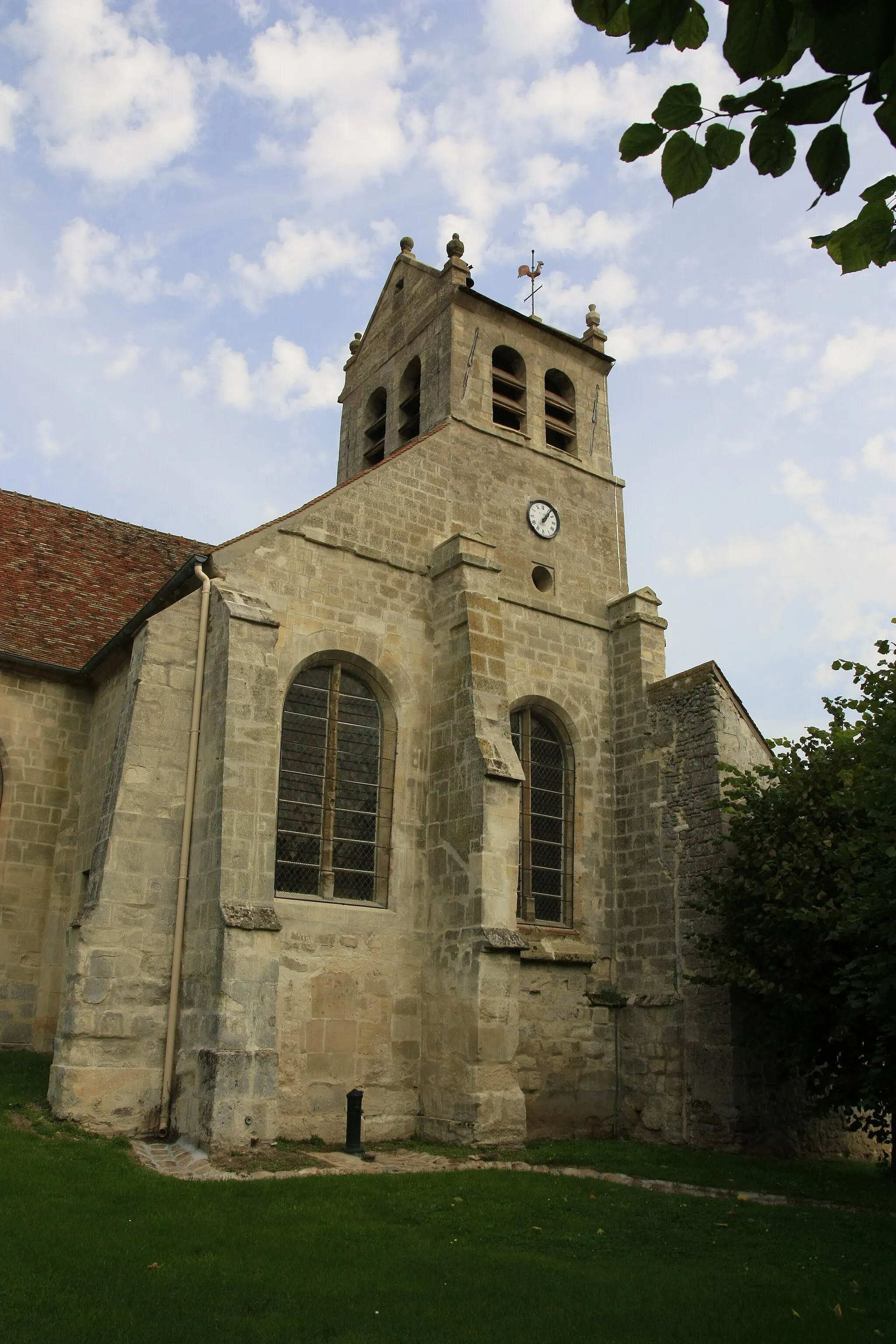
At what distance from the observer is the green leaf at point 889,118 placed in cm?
300

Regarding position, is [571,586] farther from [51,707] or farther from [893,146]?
[893,146]

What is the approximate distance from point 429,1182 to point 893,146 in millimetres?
9048

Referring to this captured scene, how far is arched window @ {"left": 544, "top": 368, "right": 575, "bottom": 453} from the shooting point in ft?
59.0

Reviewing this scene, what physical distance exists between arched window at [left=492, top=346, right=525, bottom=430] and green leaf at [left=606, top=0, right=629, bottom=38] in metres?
13.8

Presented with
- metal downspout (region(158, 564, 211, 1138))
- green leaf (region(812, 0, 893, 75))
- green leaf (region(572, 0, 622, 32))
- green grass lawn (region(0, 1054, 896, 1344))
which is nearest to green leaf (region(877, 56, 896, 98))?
green leaf (region(812, 0, 893, 75))

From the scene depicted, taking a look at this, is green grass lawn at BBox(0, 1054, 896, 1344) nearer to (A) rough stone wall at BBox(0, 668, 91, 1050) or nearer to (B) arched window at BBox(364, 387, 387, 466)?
(A) rough stone wall at BBox(0, 668, 91, 1050)

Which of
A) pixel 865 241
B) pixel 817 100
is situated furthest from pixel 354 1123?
pixel 817 100

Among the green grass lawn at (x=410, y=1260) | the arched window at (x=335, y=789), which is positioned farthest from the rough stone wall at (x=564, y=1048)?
the green grass lawn at (x=410, y=1260)

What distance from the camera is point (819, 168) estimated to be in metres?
3.12

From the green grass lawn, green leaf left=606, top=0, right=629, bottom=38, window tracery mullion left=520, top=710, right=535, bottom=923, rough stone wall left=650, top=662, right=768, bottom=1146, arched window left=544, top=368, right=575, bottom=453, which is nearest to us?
green leaf left=606, top=0, right=629, bottom=38

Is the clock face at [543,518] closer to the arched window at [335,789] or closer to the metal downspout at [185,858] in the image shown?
the arched window at [335,789]

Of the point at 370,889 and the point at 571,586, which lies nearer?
the point at 370,889

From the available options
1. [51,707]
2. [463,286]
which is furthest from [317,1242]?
[463,286]

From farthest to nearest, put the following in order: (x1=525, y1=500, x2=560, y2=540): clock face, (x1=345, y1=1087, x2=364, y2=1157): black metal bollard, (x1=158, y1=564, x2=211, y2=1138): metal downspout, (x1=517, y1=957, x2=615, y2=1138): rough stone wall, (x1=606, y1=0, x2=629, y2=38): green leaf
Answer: (x1=525, y1=500, x2=560, y2=540): clock face, (x1=517, y1=957, x2=615, y2=1138): rough stone wall, (x1=345, y1=1087, x2=364, y2=1157): black metal bollard, (x1=158, y1=564, x2=211, y2=1138): metal downspout, (x1=606, y1=0, x2=629, y2=38): green leaf
